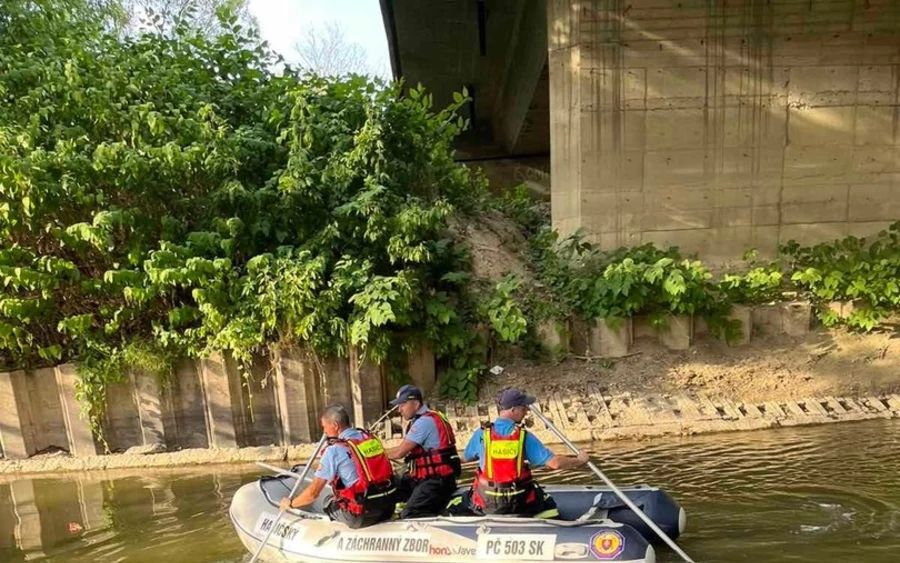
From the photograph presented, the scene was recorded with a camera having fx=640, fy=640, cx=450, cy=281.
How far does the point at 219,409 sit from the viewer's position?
9117mm

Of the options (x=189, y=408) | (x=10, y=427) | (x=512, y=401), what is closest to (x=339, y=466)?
(x=512, y=401)

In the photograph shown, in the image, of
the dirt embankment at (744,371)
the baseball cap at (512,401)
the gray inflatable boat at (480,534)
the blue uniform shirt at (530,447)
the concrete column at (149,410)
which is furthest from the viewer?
the dirt embankment at (744,371)

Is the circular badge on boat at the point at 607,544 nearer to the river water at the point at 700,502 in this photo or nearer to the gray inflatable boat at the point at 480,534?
the gray inflatable boat at the point at 480,534

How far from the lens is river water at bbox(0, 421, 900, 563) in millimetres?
5617

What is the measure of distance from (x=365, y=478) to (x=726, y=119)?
8737mm

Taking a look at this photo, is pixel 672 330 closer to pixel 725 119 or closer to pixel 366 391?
pixel 725 119

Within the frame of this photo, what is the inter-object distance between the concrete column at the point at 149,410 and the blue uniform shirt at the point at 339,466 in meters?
4.57

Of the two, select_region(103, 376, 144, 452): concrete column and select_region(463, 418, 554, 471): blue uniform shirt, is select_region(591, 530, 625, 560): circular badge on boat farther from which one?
select_region(103, 376, 144, 452): concrete column

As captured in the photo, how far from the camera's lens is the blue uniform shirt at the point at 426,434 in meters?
5.91

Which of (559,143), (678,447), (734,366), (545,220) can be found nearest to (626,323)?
(734,366)

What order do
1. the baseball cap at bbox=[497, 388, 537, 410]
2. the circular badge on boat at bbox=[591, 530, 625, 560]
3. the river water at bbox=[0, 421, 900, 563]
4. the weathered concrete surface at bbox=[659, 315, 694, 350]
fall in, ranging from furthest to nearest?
the weathered concrete surface at bbox=[659, 315, 694, 350], the river water at bbox=[0, 421, 900, 563], the baseball cap at bbox=[497, 388, 537, 410], the circular badge on boat at bbox=[591, 530, 625, 560]

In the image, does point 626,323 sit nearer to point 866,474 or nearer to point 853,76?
point 866,474

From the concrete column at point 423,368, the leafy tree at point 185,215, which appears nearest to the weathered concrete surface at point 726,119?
the leafy tree at point 185,215

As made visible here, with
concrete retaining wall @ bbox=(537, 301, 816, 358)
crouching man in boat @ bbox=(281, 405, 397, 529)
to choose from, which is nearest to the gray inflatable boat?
crouching man in boat @ bbox=(281, 405, 397, 529)
